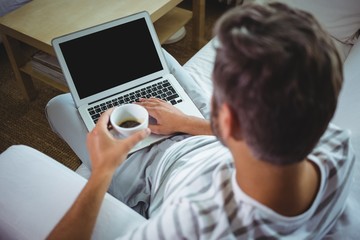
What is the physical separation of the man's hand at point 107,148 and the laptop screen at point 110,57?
32 cm

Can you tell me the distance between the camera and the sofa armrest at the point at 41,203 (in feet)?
2.54

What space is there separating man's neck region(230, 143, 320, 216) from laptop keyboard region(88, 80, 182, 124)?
625 millimetres

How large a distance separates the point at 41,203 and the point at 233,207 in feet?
1.57

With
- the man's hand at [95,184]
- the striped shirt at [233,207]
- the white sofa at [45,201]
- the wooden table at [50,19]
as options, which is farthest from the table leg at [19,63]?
the striped shirt at [233,207]

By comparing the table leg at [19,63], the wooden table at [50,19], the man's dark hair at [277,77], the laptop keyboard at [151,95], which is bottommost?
the table leg at [19,63]

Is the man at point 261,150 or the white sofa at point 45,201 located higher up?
the man at point 261,150

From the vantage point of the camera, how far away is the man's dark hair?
0.44m

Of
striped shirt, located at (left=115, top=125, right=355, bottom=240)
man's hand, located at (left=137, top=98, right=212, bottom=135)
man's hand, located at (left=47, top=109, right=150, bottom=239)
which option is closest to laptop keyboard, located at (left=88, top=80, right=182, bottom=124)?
man's hand, located at (left=137, top=98, right=212, bottom=135)

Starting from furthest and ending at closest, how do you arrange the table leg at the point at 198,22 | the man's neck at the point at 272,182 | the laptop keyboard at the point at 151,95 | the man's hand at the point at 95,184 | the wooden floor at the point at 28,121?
the table leg at the point at 198,22, the wooden floor at the point at 28,121, the laptop keyboard at the point at 151,95, the man's hand at the point at 95,184, the man's neck at the point at 272,182

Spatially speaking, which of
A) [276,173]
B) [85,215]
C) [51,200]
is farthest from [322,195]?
[51,200]

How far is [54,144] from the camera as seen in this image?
1.73 m

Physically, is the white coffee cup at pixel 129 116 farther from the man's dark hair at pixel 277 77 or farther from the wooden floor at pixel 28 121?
the wooden floor at pixel 28 121

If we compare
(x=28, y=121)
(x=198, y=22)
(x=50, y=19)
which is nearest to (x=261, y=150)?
(x=50, y=19)

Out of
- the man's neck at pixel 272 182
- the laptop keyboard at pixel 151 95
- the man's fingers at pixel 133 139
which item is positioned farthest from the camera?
the laptop keyboard at pixel 151 95
